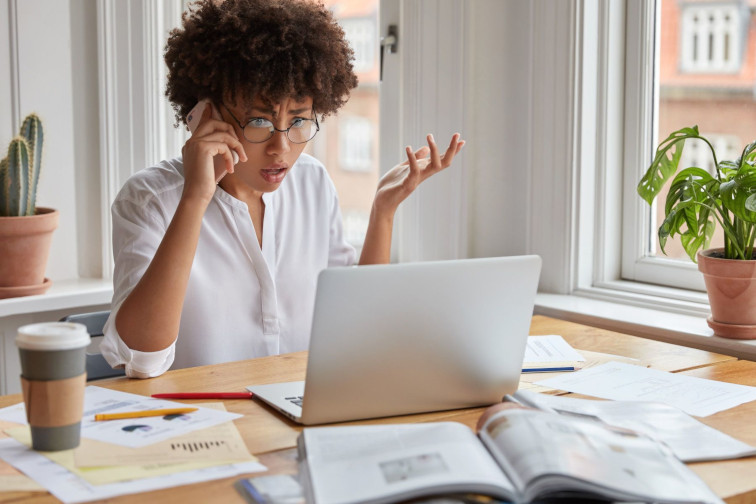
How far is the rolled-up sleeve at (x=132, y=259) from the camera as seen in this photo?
1575mm

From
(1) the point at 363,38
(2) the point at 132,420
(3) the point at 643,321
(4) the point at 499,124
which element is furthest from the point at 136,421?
(1) the point at 363,38

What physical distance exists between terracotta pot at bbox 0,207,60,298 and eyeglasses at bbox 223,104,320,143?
797 mm

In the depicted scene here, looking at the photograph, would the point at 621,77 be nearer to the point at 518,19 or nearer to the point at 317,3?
the point at 518,19

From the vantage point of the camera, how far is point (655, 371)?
5.31 ft

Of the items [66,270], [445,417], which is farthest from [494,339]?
[66,270]

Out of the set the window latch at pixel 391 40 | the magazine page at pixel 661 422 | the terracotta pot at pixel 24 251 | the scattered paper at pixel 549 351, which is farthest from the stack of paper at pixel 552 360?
the terracotta pot at pixel 24 251

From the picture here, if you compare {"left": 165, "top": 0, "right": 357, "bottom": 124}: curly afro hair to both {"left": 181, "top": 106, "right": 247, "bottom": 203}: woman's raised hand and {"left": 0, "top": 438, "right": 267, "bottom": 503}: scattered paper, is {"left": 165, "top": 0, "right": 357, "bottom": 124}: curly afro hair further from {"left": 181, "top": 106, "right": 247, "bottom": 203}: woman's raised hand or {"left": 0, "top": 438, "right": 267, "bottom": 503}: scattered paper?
{"left": 0, "top": 438, "right": 267, "bottom": 503}: scattered paper

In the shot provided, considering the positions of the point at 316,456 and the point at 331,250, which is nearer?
the point at 316,456

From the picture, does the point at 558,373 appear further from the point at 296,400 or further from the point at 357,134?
the point at 357,134

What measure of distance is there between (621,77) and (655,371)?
106cm

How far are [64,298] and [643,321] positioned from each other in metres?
1.50

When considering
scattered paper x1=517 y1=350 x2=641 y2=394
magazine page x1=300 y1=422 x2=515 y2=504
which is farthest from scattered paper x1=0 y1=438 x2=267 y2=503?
scattered paper x1=517 y1=350 x2=641 y2=394

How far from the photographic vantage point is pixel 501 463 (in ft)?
3.51

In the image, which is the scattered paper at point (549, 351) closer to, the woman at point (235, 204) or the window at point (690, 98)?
the woman at point (235, 204)
